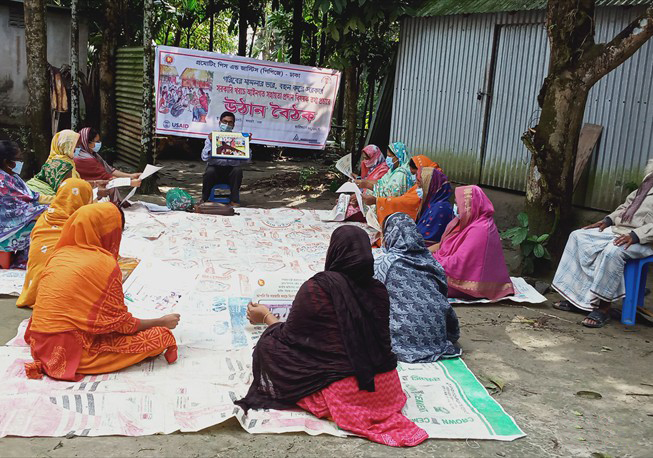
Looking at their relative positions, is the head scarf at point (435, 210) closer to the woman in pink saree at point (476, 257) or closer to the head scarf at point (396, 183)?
the head scarf at point (396, 183)

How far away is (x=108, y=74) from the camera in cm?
1130

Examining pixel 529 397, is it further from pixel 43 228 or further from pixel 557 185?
pixel 43 228

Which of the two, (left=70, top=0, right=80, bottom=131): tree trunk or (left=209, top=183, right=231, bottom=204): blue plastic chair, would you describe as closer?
(left=209, top=183, right=231, bottom=204): blue plastic chair

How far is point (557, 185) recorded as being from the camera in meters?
6.32

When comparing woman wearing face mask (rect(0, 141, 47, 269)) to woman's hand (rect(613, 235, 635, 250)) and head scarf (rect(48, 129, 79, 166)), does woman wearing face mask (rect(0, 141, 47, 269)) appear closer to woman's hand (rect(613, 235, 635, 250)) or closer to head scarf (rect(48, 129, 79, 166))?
head scarf (rect(48, 129, 79, 166))

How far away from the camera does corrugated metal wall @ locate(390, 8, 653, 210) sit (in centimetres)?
692

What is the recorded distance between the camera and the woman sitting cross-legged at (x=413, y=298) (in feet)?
14.1

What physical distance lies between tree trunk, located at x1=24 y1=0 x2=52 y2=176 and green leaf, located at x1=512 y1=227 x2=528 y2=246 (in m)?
6.37

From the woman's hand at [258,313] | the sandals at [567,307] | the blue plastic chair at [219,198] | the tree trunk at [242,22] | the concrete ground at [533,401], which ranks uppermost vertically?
the tree trunk at [242,22]

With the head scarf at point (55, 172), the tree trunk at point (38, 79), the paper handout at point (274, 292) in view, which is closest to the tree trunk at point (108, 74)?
the tree trunk at point (38, 79)

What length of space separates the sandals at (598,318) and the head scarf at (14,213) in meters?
4.67

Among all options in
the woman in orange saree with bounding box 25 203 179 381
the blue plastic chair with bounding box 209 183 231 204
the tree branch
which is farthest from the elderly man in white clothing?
the blue plastic chair with bounding box 209 183 231 204

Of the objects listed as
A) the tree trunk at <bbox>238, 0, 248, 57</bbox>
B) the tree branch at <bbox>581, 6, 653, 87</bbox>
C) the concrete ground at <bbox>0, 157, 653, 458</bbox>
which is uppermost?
the tree trunk at <bbox>238, 0, 248, 57</bbox>

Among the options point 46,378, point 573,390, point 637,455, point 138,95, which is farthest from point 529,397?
point 138,95
